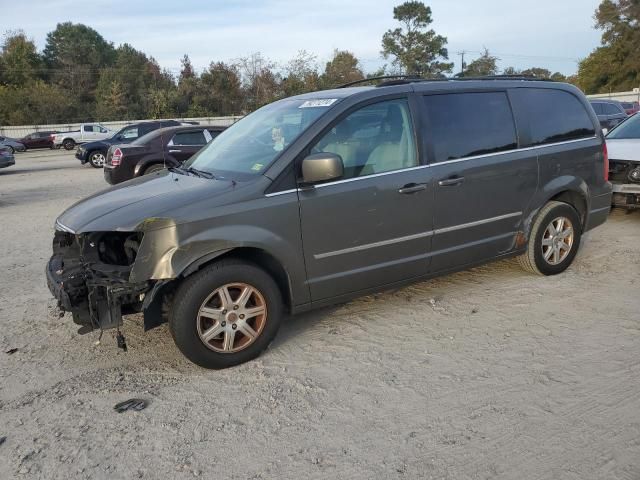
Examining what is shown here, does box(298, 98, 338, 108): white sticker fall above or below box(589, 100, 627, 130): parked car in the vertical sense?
above

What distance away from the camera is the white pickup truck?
112 ft

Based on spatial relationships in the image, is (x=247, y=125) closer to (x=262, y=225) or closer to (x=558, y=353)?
(x=262, y=225)

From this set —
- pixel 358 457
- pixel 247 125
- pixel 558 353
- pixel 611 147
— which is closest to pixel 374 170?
pixel 247 125

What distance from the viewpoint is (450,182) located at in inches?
175

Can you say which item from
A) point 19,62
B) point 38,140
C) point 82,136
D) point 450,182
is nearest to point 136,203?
point 450,182

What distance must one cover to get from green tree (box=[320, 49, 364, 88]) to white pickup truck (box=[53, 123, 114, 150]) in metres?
23.6

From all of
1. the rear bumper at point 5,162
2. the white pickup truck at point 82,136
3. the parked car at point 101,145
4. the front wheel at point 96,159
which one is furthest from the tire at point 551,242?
the white pickup truck at point 82,136

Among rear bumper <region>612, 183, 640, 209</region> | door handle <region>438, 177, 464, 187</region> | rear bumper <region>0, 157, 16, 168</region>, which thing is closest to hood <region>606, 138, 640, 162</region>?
rear bumper <region>612, 183, 640, 209</region>

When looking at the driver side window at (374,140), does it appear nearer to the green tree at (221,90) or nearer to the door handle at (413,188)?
the door handle at (413,188)

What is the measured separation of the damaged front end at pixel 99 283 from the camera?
3510 mm

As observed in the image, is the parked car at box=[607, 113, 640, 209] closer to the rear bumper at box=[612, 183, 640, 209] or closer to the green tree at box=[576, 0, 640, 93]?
the rear bumper at box=[612, 183, 640, 209]

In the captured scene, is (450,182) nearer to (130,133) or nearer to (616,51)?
(130,133)

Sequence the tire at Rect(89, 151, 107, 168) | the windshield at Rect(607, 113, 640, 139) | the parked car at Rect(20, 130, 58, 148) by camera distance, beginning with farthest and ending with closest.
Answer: the parked car at Rect(20, 130, 58, 148) → the tire at Rect(89, 151, 107, 168) → the windshield at Rect(607, 113, 640, 139)

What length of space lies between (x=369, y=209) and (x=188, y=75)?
55.4 m
